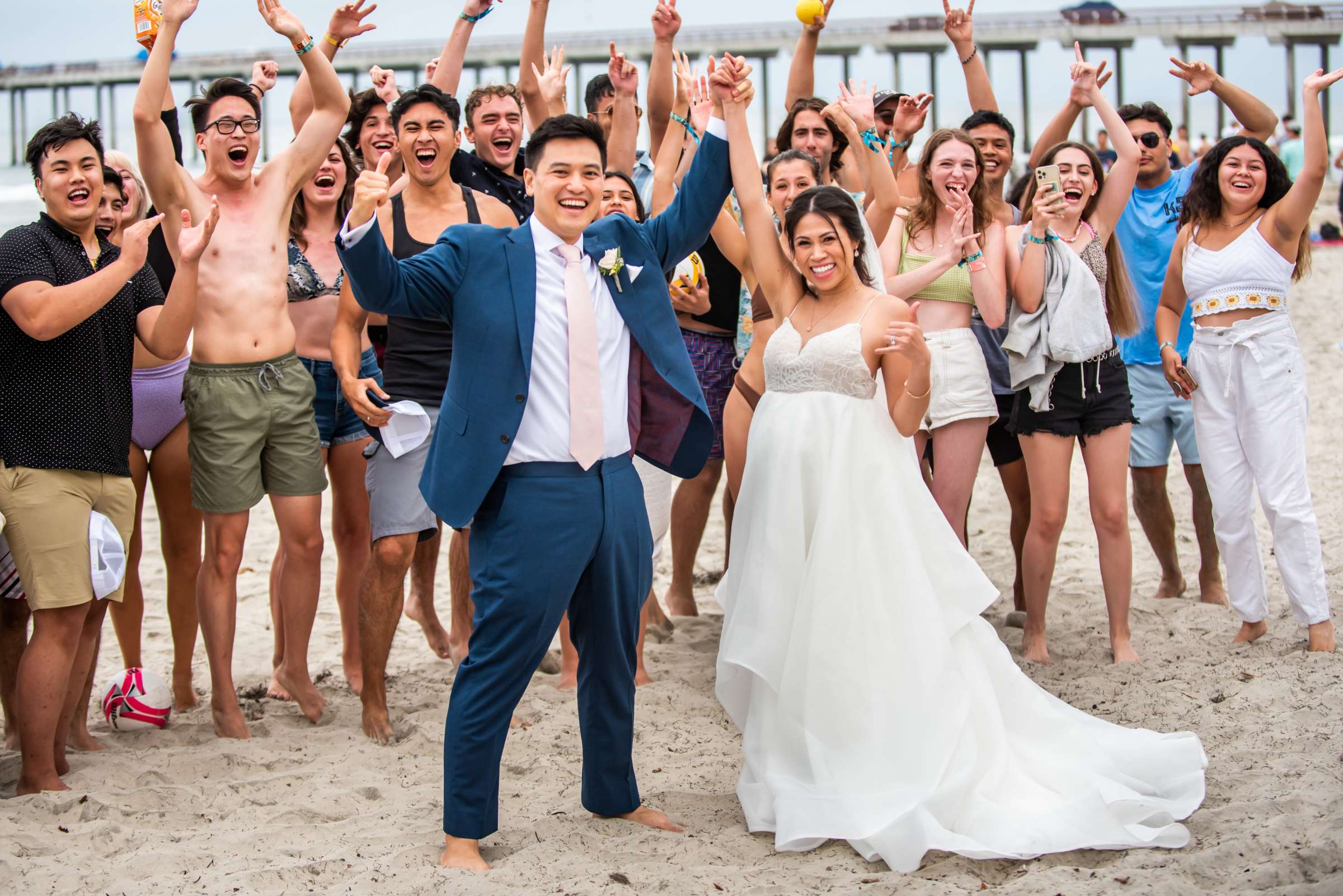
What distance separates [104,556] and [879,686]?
101 inches

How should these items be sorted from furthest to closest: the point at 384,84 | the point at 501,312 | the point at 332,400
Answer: the point at 384,84
the point at 332,400
the point at 501,312

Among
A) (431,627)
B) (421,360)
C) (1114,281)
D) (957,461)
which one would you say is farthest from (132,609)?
(1114,281)

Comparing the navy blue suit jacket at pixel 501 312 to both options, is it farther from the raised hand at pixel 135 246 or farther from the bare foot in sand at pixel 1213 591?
the bare foot in sand at pixel 1213 591

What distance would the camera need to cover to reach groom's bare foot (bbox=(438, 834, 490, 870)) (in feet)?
10.9

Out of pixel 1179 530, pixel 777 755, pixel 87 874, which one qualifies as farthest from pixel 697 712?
pixel 1179 530

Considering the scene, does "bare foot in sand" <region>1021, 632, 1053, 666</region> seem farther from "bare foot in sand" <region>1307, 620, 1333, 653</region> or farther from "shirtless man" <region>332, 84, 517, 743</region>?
"shirtless man" <region>332, 84, 517, 743</region>

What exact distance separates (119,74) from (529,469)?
44412 mm

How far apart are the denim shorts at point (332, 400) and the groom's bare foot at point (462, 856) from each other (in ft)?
6.94

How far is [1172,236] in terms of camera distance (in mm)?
6203

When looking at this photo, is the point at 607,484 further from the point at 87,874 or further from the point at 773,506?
the point at 87,874

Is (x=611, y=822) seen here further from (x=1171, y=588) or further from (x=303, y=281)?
(x=1171, y=588)

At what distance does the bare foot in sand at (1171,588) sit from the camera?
20.2 ft

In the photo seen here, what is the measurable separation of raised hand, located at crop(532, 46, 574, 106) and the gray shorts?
1.76 metres

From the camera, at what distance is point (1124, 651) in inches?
202
